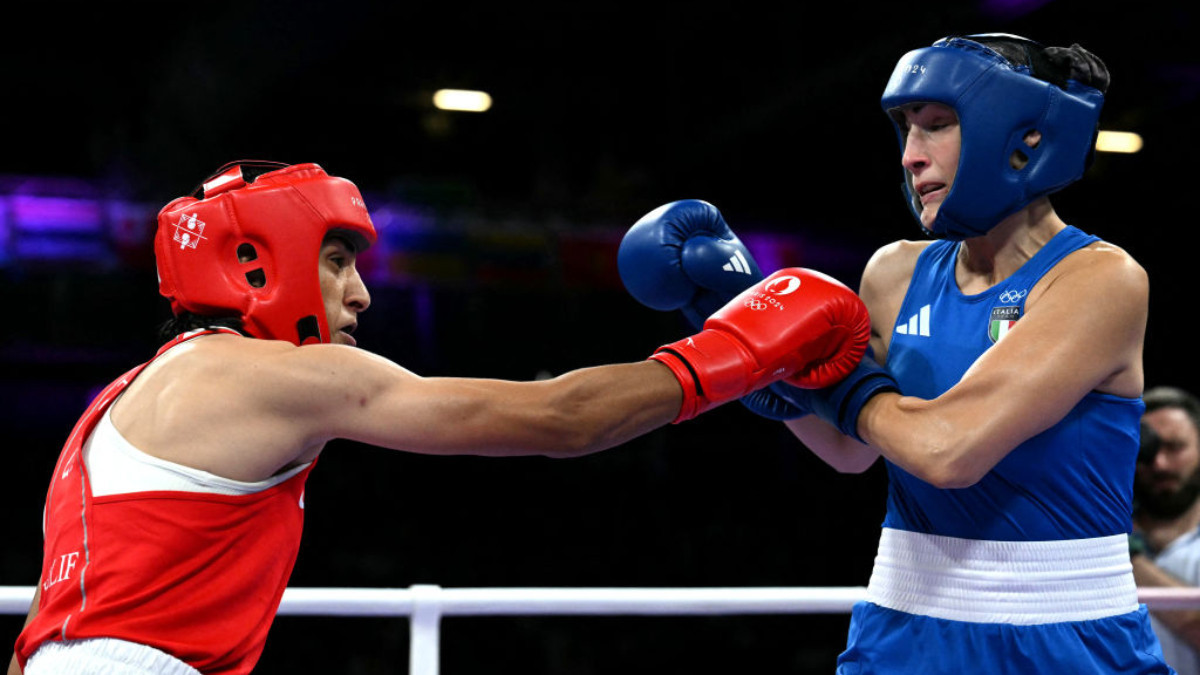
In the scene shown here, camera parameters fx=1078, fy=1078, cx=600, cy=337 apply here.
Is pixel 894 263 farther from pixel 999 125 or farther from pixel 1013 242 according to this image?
pixel 999 125

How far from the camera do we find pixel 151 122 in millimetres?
7137

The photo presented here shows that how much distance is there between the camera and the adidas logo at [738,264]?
203 centimetres

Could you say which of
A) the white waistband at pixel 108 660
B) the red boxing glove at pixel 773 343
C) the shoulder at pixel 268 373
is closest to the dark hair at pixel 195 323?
the shoulder at pixel 268 373

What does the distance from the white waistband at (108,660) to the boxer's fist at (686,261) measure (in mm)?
1027

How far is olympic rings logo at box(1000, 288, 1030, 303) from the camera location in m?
1.71

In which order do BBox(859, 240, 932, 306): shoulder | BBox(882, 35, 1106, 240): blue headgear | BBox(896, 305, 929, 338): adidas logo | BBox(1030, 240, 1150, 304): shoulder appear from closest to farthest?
BBox(1030, 240, 1150, 304): shoulder, BBox(882, 35, 1106, 240): blue headgear, BBox(896, 305, 929, 338): adidas logo, BBox(859, 240, 932, 306): shoulder

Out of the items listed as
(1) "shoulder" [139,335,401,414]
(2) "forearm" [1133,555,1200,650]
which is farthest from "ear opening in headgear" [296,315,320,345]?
(2) "forearm" [1133,555,1200,650]

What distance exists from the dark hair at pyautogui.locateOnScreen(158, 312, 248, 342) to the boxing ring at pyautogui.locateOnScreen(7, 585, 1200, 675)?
586mm

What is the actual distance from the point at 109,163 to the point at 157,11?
113 cm

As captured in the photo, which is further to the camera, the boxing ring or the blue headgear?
the boxing ring

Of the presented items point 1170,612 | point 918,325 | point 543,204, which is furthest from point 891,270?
point 543,204

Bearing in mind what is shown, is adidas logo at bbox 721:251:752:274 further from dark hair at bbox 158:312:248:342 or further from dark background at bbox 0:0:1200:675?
dark background at bbox 0:0:1200:675

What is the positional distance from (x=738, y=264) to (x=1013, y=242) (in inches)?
19.5

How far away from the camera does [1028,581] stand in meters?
1.63
